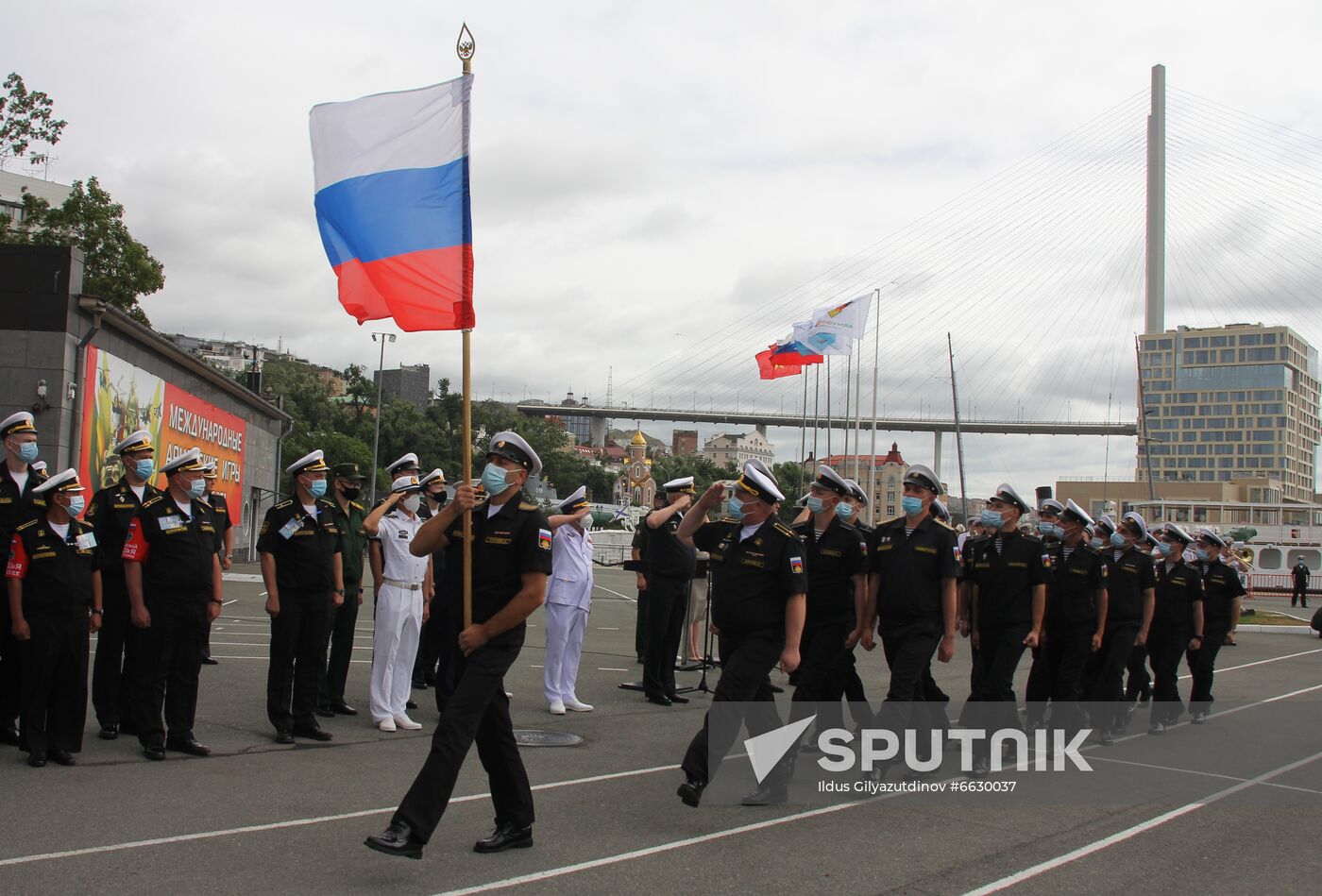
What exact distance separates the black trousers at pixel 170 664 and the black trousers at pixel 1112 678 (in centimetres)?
737

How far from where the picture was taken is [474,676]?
5.54 meters

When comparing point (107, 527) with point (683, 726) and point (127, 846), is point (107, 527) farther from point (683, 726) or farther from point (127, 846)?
point (683, 726)

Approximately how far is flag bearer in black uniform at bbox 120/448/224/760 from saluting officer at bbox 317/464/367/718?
5.17 feet

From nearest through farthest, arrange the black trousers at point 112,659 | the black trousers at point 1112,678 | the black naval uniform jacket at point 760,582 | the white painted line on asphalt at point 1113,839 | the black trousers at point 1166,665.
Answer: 1. the white painted line on asphalt at point 1113,839
2. the black naval uniform jacket at point 760,582
3. the black trousers at point 112,659
4. the black trousers at point 1112,678
5. the black trousers at point 1166,665

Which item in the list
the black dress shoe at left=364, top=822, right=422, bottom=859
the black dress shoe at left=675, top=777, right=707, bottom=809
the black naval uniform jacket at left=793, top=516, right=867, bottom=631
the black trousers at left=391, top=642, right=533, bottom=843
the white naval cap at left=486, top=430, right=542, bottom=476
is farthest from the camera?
the black naval uniform jacket at left=793, top=516, right=867, bottom=631

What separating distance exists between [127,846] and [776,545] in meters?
3.81

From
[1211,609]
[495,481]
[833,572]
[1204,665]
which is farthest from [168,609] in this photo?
[1211,609]

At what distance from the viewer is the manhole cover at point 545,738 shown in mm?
8609

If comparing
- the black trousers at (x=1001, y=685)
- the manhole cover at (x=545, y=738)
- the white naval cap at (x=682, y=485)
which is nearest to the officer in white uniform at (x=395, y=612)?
the manhole cover at (x=545, y=738)

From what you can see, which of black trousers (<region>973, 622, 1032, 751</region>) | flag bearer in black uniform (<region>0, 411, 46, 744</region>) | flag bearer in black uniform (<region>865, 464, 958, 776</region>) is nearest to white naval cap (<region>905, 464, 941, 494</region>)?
flag bearer in black uniform (<region>865, 464, 958, 776</region>)

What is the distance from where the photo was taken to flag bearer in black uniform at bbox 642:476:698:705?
36.4 feet

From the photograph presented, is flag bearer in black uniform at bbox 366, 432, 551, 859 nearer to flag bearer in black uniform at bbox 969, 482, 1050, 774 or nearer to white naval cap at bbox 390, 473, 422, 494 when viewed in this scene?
white naval cap at bbox 390, 473, 422, 494

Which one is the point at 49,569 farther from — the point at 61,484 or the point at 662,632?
the point at 662,632

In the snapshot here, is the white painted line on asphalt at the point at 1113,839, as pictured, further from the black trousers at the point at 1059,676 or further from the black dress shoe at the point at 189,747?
the black dress shoe at the point at 189,747
